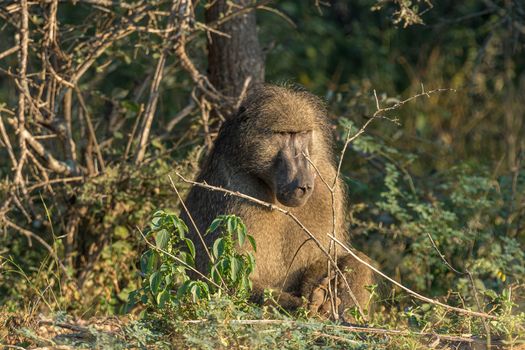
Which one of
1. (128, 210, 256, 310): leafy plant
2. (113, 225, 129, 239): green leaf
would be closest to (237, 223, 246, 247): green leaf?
(128, 210, 256, 310): leafy plant

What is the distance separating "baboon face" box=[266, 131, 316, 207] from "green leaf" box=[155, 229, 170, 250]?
2.82 ft

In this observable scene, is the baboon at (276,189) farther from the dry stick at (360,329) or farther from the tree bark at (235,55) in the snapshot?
the tree bark at (235,55)

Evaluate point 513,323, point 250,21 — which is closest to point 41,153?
point 250,21

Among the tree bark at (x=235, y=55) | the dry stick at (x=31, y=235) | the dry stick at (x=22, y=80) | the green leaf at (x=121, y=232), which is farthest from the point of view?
the tree bark at (x=235, y=55)

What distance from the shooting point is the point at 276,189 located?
15.6ft

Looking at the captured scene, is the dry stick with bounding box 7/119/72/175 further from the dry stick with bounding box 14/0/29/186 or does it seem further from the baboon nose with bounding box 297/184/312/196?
the baboon nose with bounding box 297/184/312/196

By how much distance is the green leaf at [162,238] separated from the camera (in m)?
3.91

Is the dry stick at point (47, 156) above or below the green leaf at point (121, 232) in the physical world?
above

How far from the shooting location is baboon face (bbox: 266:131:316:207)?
15.2 ft

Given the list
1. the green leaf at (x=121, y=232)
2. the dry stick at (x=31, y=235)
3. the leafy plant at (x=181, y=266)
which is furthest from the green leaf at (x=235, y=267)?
the green leaf at (x=121, y=232)

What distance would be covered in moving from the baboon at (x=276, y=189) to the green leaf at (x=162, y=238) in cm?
95

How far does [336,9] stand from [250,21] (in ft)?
14.8

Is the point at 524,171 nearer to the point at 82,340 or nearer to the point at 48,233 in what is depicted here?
the point at 48,233

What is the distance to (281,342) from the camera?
3676 mm
